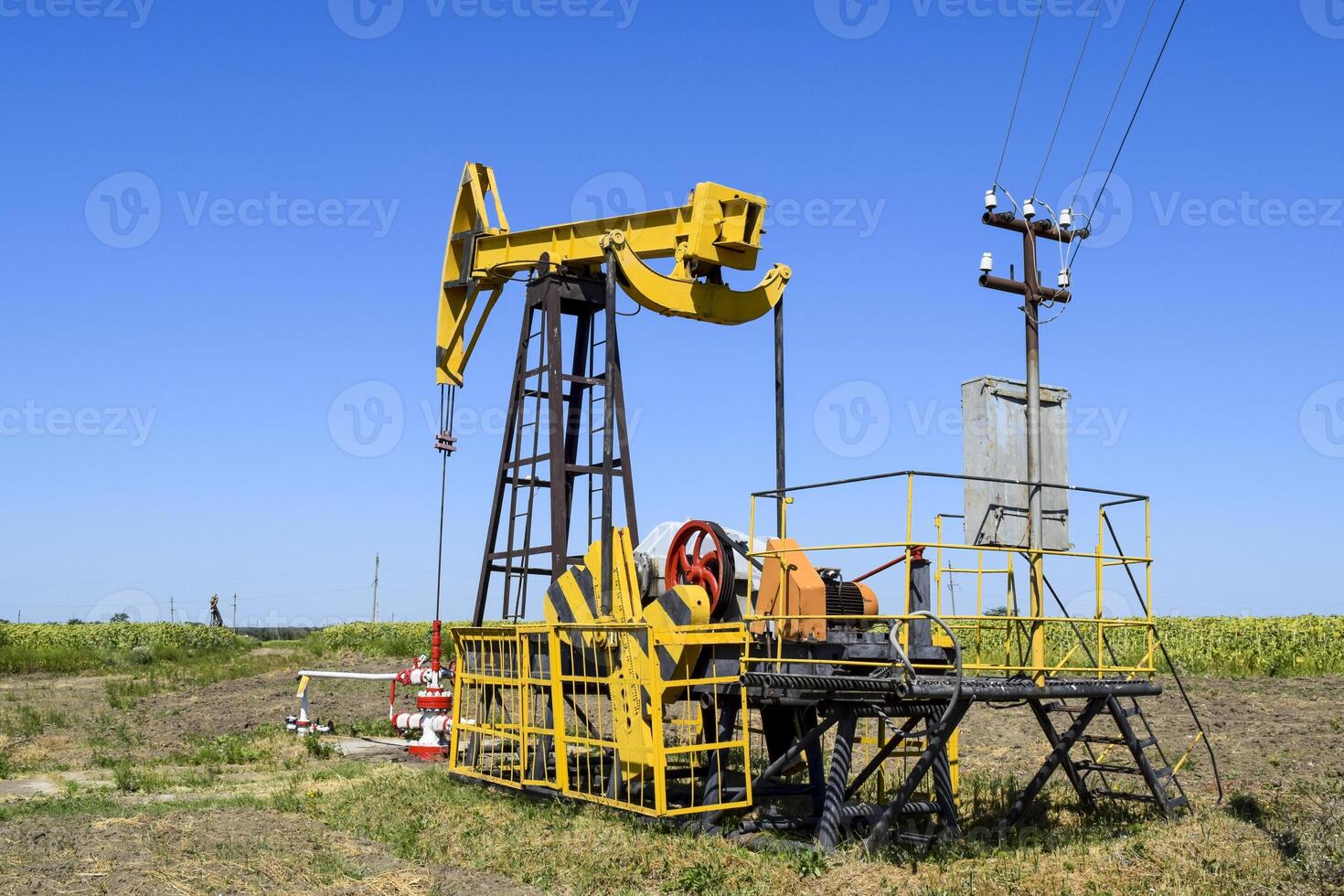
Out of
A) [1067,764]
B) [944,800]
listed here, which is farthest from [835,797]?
[1067,764]

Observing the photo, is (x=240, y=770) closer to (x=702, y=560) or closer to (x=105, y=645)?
(x=702, y=560)

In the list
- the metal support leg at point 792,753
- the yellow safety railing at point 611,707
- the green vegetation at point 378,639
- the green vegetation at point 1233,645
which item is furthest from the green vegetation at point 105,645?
the metal support leg at point 792,753

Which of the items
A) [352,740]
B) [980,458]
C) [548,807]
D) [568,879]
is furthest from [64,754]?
[980,458]

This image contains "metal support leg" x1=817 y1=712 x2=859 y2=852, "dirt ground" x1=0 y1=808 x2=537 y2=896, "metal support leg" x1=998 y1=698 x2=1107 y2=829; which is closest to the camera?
"dirt ground" x1=0 y1=808 x2=537 y2=896

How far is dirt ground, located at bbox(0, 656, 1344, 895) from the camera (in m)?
7.84

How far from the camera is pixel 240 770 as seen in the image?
13523 millimetres

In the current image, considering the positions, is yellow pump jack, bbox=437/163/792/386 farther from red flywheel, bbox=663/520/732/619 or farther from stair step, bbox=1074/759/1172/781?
stair step, bbox=1074/759/1172/781

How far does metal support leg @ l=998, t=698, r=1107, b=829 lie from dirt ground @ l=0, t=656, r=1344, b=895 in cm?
206

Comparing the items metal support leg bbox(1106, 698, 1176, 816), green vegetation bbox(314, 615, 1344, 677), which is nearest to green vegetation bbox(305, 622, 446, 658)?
green vegetation bbox(314, 615, 1344, 677)

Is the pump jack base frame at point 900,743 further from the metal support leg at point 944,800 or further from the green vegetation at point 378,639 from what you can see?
the green vegetation at point 378,639

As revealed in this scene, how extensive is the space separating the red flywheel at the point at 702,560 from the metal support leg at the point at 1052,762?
8.78ft

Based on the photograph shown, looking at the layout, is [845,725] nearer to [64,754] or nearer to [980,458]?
[980,458]

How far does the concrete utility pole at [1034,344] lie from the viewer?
8.69 meters

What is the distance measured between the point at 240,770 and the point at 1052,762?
889 centimetres
